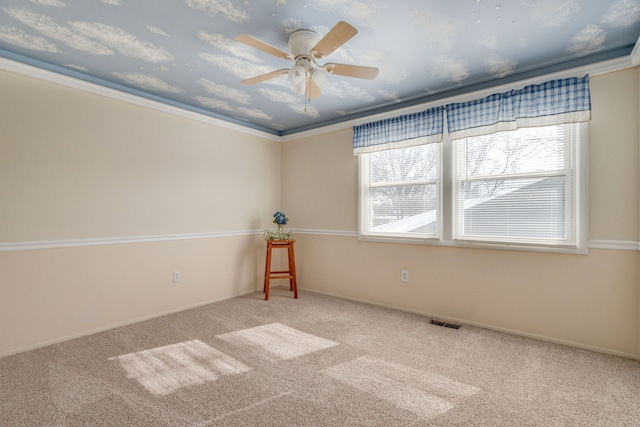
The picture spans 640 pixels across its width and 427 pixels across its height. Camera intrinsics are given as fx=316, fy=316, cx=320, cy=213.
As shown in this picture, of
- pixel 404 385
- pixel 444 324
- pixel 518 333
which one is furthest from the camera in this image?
pixel 444 324

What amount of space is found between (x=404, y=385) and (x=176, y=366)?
1640mm

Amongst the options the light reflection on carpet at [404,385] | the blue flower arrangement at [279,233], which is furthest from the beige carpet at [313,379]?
the blue flower arrangement at [279,233]

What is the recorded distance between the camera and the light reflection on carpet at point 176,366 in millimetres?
2121

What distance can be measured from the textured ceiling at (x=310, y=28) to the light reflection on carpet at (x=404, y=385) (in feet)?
7.92

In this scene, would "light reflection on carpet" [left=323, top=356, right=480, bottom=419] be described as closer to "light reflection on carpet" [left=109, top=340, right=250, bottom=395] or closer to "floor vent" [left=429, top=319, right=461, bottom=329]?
"light reflection on carpet" [left=109, top=340, right=250, bottom=395]

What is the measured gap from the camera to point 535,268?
2854 millimetres

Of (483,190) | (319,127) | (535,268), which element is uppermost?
(319,127)

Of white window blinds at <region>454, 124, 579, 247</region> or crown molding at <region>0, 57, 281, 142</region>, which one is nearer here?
crown molding at <region>0, 57, 281, 142</region>

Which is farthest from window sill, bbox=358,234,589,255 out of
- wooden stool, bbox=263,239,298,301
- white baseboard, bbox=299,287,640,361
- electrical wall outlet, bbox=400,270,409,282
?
wooden stool, bbox=263,239,298,301

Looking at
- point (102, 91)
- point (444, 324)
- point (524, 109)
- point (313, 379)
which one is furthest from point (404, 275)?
point (102, 91)

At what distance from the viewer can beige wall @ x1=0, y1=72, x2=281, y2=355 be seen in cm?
258

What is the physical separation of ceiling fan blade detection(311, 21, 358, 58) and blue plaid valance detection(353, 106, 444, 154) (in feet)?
5.71

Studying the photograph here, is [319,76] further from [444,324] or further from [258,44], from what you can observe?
[444,324]

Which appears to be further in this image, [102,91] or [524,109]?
[102,91]
